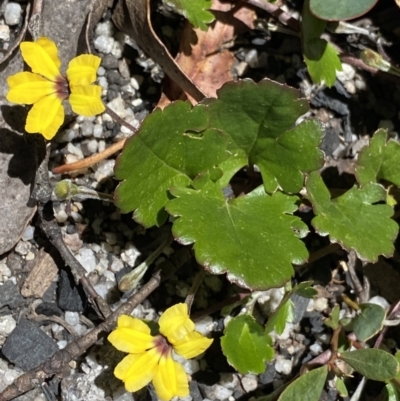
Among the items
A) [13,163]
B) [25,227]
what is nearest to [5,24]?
[13,163]

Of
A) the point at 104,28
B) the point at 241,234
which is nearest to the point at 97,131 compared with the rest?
the point at 104,28

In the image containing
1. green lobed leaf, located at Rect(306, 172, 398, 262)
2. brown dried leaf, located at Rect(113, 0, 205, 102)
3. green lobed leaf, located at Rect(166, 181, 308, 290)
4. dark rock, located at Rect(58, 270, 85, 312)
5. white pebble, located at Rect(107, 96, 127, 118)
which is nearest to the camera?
green lobed leaf, located at Rect(166, 181, 308, 290)

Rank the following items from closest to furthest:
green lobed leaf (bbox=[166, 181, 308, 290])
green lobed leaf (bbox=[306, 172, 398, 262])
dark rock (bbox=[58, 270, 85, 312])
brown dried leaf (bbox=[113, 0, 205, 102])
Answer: green lobed leaf (bbox=[166, 181, 308, 290]), green lobed leaf (bbox=[306, 172, 398, 262]), brown dried leaf (bbox=[113, 0, 205, 102]), dark rock (bbox=[58, 270, 85, 312])

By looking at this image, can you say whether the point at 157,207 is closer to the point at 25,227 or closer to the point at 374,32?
the point at 25,227

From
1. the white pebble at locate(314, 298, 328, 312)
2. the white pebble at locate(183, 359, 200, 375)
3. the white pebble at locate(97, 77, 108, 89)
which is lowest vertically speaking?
the white pebble at locate(183, 359, 200, 375)

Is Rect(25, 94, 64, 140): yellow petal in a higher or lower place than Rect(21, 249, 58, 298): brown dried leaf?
higher

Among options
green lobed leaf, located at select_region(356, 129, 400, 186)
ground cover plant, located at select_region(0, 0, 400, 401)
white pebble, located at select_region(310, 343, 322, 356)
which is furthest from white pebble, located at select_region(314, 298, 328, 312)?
green lobed leaf, located at select_region(356, 129, 400, 186)

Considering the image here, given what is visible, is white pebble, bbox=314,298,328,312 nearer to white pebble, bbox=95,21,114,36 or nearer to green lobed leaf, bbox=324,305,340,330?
green lobed leaf, bbox=324,305,340,330

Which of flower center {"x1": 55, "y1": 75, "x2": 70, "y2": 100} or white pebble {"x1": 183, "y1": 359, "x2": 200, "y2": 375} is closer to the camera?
flower center {"x1": 55, "y1": 75, "x2": 70, "y2": 100}
